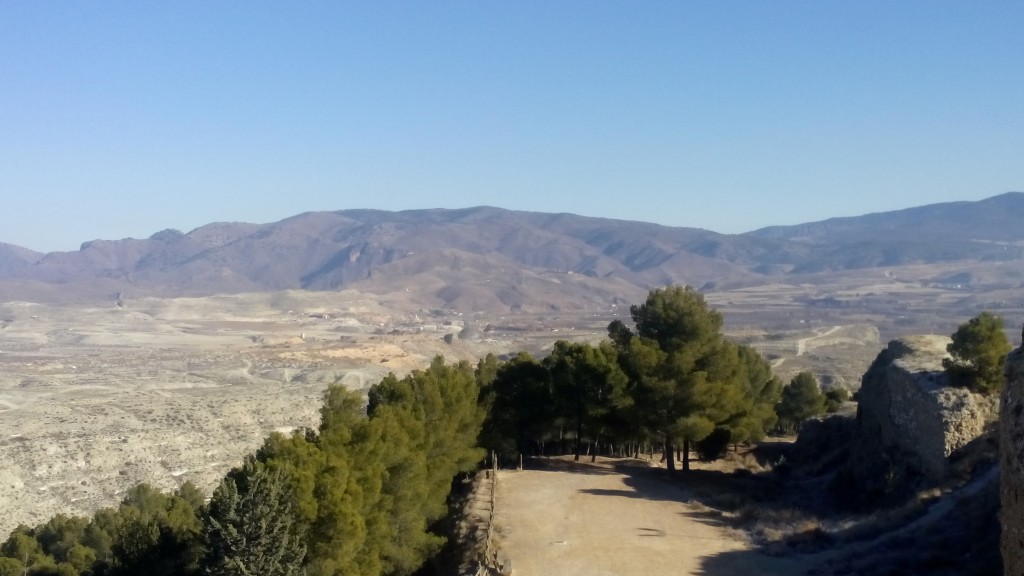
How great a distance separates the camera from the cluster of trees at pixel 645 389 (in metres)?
27.6

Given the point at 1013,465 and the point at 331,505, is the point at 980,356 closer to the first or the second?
the point at 1013,465

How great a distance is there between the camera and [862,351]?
106312 mm

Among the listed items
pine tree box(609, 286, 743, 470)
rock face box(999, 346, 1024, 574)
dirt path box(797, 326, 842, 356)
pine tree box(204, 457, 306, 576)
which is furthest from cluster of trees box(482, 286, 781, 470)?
dirt path box(797, 326, 842, 356)

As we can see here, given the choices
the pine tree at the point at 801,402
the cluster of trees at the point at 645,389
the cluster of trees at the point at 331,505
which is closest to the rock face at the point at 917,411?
the cluster of trees at the point at 645,389

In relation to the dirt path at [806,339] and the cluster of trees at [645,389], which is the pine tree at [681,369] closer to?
the cluster of trees at [645,389]

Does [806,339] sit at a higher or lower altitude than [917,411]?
lower

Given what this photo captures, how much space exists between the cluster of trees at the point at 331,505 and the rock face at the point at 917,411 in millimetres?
13307

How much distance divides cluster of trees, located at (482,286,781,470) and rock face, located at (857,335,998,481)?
4630mm

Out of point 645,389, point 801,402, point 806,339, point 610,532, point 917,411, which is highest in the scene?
point 645,389

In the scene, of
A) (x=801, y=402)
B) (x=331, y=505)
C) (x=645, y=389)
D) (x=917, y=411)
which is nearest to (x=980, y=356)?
(x=917, y=411)

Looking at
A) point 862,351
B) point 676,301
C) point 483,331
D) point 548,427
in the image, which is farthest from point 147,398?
point 483,331

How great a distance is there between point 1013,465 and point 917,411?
47.4ft

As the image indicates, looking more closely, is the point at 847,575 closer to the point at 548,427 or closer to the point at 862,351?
the point at 548,427

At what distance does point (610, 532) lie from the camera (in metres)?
20.8
